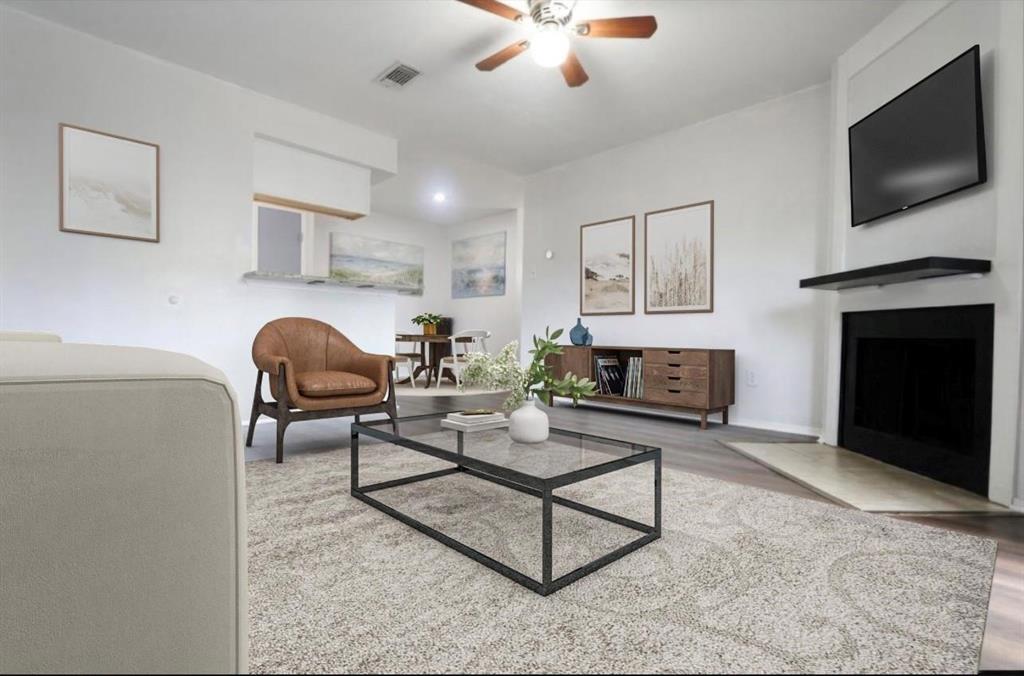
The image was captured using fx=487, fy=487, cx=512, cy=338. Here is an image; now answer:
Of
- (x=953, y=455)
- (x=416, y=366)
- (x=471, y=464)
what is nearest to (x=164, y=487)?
(x=471, y=464)

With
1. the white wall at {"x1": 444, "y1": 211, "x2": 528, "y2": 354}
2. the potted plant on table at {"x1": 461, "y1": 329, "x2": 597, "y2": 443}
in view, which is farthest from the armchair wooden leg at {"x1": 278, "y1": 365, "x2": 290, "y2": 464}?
the white wall at {"x1": 444, "y1": 211, "x2": 528, "y2": 354}

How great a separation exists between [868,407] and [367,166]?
4.83 metres

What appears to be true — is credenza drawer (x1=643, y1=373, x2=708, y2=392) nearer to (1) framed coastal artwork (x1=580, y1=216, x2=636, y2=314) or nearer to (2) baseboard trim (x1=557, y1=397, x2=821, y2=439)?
(2) baseboard trim (x1=557, y1=397, x2=821, y2=439)

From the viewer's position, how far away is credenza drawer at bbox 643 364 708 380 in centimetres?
409

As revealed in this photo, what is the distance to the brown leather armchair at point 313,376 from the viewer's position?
2951 mm

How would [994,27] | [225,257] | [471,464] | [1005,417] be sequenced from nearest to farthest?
[471,464] < [1005,417] < [994,27] < [225,257]

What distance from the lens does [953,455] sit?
7.99ft

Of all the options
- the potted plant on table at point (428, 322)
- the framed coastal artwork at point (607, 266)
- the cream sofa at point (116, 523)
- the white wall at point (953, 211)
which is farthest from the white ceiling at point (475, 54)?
the potted plant on table at point (428, 322)

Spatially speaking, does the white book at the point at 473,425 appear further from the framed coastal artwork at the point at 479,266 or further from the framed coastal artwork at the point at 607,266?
the framed coastal artwork at the point at 479,266

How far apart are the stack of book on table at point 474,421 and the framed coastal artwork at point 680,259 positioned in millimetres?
3100

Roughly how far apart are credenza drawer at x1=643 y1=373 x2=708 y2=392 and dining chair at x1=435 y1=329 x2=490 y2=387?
316cm

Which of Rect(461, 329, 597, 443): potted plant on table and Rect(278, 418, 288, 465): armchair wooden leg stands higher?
Rect(461, 329, 597, 443): potted plant on table

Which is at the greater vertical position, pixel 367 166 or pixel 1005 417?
pixel 367 166

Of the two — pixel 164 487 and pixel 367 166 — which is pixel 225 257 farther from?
pixel 164 487
